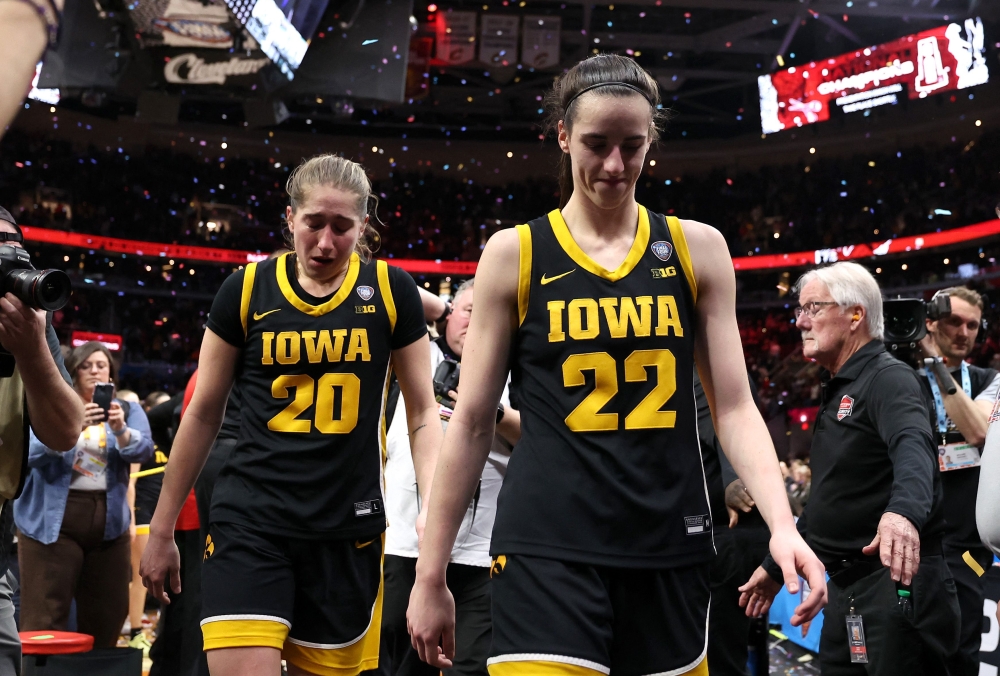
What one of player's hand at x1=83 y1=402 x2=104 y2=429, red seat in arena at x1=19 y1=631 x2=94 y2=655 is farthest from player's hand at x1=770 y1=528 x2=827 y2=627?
player's hand at x1=83 y1=402 x2=104 y2=429

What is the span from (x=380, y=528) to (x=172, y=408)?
147 inches

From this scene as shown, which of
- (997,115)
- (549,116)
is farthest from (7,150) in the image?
(549,116)

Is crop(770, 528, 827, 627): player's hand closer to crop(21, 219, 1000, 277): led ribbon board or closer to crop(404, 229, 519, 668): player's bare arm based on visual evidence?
crop(404, 229, 519, 668): player's bare arm

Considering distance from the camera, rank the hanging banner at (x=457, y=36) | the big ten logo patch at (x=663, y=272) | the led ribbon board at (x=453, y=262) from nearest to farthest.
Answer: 1. the big ten logo patch at (x=663, y=272)
2. the hanging banner at (x=457, y=36)
3. the led ribbon board at (x=453, y=262)

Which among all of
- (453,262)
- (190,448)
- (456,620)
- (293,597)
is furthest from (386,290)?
(453,262)

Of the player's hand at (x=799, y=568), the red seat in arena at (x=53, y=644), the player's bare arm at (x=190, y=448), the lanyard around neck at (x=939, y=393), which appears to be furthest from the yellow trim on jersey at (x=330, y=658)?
the lanyard around neck at (x=939, y=393)

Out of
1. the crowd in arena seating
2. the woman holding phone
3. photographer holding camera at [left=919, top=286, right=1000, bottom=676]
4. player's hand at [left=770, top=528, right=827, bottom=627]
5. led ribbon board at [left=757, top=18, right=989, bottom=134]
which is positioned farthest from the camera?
the crowd in arena seating

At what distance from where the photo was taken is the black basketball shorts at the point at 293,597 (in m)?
2.78

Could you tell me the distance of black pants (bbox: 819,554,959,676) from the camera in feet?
11.0

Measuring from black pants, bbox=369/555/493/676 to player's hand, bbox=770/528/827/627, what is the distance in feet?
6.59

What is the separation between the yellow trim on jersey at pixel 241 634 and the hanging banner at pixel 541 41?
14608 mm

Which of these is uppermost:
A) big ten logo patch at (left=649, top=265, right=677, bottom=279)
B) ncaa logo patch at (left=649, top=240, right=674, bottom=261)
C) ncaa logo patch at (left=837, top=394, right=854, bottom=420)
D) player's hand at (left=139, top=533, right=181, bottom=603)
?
ncaa logo patch at (left=649, top=240, right=674, bottom=261)

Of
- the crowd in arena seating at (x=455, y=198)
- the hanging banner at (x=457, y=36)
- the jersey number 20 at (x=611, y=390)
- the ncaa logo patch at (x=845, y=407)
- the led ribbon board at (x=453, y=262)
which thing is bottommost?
the jersey number 20 at (x=611, y=390)

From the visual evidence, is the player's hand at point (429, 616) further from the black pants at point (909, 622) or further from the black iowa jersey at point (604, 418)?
the black pants at point (909, 622)
